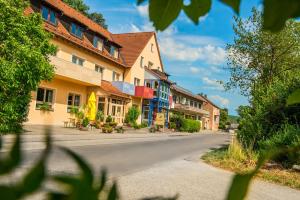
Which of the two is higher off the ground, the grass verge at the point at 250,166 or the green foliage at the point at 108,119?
the green foliage at the point at 108,119

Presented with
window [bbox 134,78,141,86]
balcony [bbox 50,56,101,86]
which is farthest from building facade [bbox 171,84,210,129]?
balcony [bbox 50,56,101,86]

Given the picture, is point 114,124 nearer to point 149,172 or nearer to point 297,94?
point 149,172

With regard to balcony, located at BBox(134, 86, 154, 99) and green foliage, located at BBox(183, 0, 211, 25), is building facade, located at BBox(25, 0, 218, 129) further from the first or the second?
green foliage, located at BBox(183, 0, 211, 25)

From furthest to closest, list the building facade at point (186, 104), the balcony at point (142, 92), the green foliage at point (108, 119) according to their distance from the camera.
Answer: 1. the building facade at point (186, 104)
2. the balcony at point (142, 92)
3. the green foliage at point (108, 119)

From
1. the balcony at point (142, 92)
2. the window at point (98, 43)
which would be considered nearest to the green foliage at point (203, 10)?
the window at point (98, 43)

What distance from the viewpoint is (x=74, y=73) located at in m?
27.8

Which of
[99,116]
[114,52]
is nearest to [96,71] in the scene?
[99,116]

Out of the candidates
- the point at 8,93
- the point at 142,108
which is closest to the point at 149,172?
the point at 8,93

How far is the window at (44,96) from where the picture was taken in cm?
2555

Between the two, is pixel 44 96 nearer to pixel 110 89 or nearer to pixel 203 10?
pixel 110 89

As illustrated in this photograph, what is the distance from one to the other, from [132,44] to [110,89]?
35.6ft

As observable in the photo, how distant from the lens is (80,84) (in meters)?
31.0

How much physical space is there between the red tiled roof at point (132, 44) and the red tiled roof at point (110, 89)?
4490mm

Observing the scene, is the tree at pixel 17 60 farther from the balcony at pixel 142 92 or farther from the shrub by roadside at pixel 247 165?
the balcony at pixel 142 92
